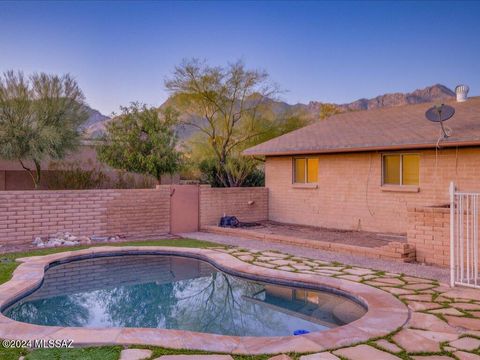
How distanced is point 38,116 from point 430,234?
14008 mm

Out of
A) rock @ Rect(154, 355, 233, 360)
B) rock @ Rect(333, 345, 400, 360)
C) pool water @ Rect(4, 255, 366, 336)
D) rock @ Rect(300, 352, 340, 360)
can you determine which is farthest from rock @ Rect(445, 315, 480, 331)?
rock @ Rect(154, 355, 233, 360)

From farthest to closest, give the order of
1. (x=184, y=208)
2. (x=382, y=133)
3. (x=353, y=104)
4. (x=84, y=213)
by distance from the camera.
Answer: (x=353, y=104)
(x=184, y=208)
(x=382, y=133)
(x=84, y=213)

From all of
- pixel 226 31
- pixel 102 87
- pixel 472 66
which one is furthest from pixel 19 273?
pixel 472 66

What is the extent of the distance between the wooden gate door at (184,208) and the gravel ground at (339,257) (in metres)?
0.78

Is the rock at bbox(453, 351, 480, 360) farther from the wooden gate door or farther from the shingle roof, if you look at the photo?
the wooden gate door

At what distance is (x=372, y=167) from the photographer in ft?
41.5

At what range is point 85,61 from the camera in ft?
61.2

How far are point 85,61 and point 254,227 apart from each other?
36.0 ft

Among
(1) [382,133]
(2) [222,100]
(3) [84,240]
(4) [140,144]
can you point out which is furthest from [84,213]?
(2) [222,100]

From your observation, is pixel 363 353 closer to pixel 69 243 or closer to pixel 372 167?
pixel 69 243

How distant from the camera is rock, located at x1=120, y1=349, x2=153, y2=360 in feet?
13.0

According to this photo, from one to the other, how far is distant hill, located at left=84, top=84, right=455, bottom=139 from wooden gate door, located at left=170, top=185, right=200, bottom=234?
23.5 feet

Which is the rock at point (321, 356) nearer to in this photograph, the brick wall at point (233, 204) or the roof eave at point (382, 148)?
the roof eave at point (382, 148)

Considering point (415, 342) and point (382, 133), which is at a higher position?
point (382, 133)
